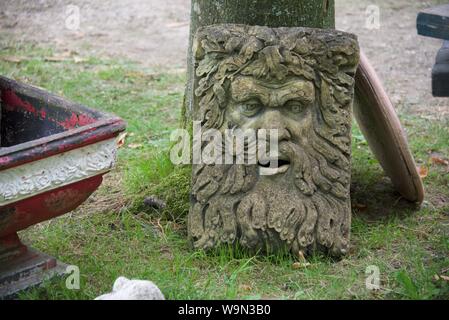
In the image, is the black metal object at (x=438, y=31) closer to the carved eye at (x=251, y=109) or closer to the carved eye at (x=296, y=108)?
the carved eye at (x=296, y=108)

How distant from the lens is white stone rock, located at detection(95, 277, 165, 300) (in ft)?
9.57

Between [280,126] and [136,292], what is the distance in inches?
42.4

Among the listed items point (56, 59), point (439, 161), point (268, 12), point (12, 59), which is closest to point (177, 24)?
point (56, 59)

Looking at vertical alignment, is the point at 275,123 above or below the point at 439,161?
above

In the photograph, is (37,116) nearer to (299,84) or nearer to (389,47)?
(299,84)

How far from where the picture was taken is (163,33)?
7.88 meters

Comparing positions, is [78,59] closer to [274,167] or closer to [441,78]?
[274,167]

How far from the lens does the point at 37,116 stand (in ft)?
12.1

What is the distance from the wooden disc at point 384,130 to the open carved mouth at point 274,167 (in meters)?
0.65

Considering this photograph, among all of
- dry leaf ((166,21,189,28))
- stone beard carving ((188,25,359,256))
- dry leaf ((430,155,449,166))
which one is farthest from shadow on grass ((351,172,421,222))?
dry leaf ((166,21,189,28))

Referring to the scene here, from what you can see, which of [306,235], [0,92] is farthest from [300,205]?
[0,92]

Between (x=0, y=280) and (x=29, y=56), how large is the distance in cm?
407

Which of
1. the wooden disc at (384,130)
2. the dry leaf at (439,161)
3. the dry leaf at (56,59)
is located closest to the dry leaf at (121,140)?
the wooden disc at (384,130)

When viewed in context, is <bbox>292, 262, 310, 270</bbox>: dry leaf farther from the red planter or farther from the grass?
the red planter
